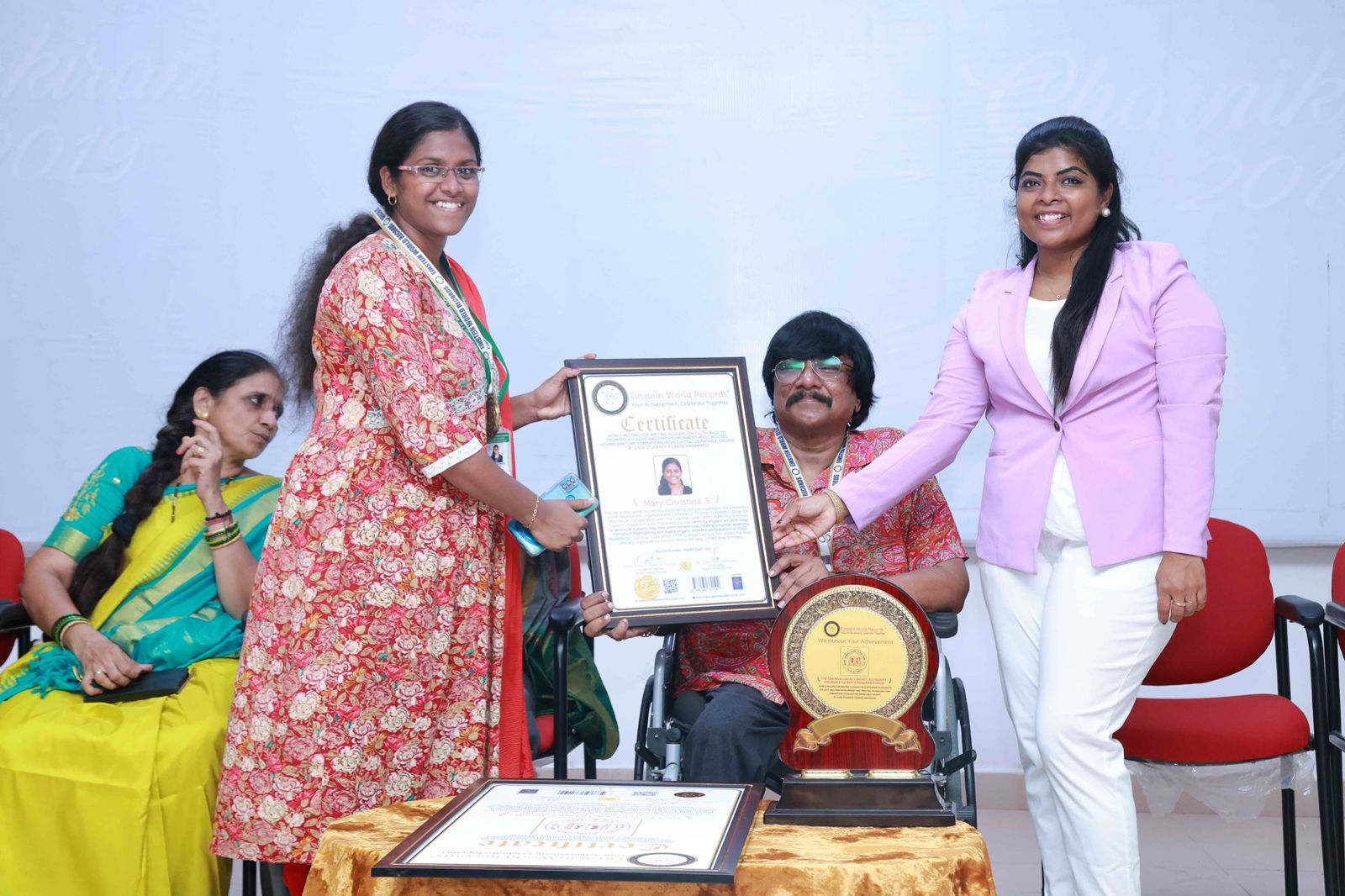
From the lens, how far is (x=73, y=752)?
2.38 meters

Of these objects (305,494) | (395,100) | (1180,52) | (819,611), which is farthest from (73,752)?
(1180,52)

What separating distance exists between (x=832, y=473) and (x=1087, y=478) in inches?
25.5

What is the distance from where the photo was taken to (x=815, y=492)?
8.67 feet

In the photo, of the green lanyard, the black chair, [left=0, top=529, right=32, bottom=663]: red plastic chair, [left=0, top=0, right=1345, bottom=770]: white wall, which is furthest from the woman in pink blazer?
[left=0, top=529, right=32, bottom=663]: red plastic chair

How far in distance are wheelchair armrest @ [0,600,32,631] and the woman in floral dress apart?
2.70 feet

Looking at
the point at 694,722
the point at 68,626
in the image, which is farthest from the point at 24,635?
the point at 694,722

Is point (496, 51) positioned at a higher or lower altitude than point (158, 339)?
higher

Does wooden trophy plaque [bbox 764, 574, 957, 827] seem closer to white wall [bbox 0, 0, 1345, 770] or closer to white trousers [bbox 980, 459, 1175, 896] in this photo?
white trousers [bbox 980, 459, 1175, 896]

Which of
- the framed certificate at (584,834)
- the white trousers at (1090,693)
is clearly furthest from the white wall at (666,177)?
the framed certificate at (584,834)

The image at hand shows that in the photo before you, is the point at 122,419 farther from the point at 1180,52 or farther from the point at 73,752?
the point at 1180,52

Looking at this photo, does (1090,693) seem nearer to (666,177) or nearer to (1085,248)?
(1085,248)

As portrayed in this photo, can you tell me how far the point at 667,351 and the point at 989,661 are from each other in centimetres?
141

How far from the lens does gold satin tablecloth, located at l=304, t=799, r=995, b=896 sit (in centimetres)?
137

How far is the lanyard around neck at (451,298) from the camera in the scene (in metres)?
2.25
